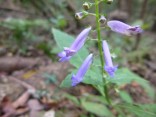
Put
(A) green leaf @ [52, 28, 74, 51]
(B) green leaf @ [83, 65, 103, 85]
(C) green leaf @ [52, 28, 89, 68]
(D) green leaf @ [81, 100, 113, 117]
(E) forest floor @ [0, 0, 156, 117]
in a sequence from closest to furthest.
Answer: (B) green leaf @ [83, 65, 103, 85], (C) green leaf @ [52, 28, 89, 68], (A) green leaf @ [52, 28, 74, 51], (D) green leaf @ [81, 100, 113, 117], (E) forest floor @ [0, 0, 156, 117]

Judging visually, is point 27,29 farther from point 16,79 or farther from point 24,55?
point 16,79

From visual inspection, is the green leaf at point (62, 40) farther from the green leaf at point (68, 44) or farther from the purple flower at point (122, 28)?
the purple flower at point (122, 28)

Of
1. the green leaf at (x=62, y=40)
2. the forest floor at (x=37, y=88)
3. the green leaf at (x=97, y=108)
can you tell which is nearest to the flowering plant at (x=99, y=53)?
the green leaf at (x=62, y=40)

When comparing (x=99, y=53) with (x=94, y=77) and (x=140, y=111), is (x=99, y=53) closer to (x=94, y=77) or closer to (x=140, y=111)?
(x=94, y=77)

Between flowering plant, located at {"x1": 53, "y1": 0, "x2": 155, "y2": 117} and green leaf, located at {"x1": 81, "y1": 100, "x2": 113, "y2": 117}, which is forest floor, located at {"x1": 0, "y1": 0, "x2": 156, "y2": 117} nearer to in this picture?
green leaf, located at {"x1": 81, "y1": 100, "x2": 113, "y2": 117}

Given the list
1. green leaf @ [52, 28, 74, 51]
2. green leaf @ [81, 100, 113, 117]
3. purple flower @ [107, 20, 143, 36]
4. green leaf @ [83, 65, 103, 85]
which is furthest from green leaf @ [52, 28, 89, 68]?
green leaf @ [81, 100, 113, 117]
